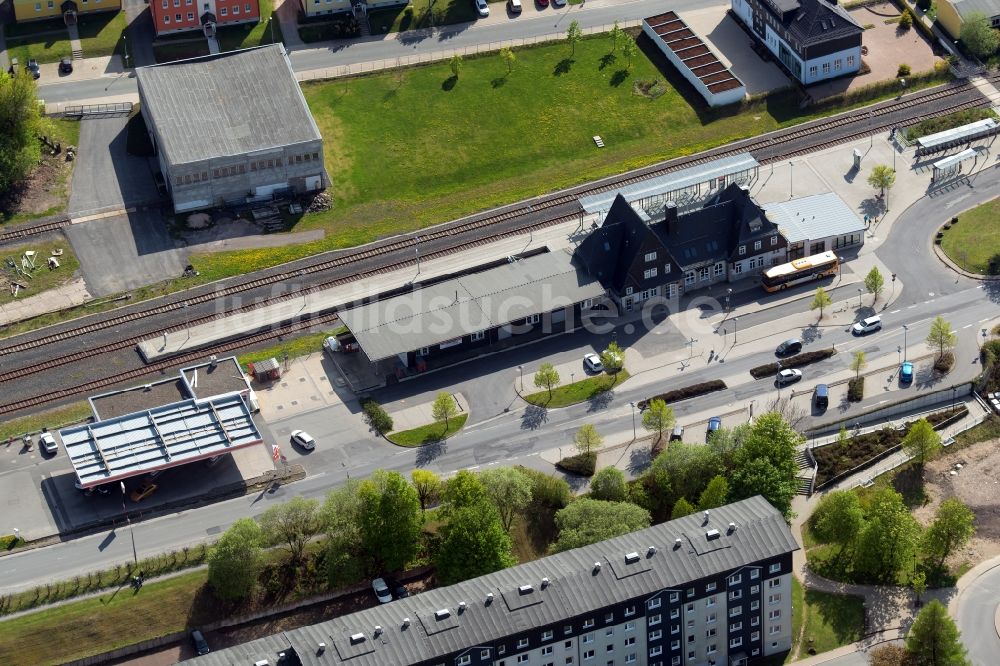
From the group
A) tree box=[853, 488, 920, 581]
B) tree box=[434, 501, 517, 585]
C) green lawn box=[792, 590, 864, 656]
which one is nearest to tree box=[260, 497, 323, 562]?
tree box=[434, 501, 517, 585]

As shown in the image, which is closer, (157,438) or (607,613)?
(607,613)

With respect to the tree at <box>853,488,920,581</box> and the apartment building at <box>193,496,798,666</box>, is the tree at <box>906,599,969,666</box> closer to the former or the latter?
the tree at <box>853,488,920,581</box>

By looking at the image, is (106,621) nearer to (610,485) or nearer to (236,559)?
(236,559)

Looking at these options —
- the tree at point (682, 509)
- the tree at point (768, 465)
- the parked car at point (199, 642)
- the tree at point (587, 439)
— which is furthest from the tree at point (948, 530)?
the parked car at point (199, 642)

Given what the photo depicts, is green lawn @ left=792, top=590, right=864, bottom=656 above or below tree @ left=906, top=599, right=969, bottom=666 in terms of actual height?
below

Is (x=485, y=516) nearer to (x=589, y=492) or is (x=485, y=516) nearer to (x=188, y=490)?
(x=589, y=492)

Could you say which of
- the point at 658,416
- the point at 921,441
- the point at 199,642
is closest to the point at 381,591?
the point at 199,642

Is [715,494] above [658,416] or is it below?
below
